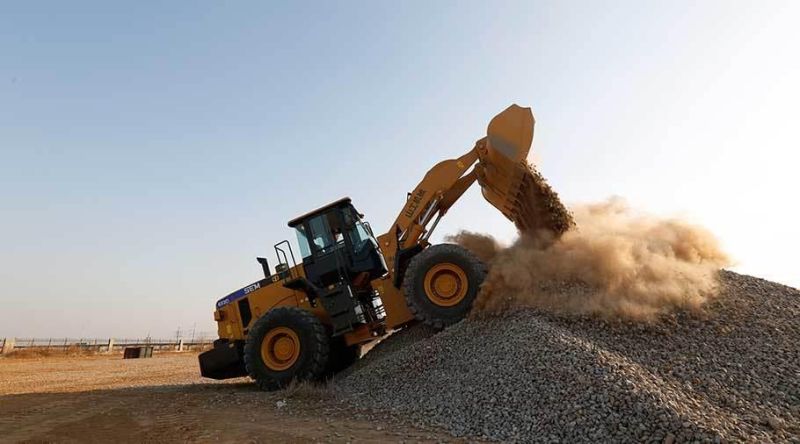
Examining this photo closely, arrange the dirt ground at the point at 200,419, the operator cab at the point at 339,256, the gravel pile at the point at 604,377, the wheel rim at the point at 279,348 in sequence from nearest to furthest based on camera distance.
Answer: the gravel pile at the point at 604,377, the dirt ground at the point at 200,419, the wheel rim at the point at 279,348, the operator cab at the point at 339,256

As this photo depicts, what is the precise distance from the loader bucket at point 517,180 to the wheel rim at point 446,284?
1795 millimetres

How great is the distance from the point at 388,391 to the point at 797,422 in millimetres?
5405

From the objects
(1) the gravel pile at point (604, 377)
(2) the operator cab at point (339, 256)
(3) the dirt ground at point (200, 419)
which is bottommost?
(1) the gravel pile at point (604, 377)

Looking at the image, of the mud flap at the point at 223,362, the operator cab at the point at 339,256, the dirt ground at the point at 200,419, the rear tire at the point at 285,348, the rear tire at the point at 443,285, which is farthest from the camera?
the mud flap at the point at 223,362

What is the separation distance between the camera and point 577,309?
8406mm

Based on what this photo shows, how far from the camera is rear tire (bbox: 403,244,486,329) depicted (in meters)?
9.25

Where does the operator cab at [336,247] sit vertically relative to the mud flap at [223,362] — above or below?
above

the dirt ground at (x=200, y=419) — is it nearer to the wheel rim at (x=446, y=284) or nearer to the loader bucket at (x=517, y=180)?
the wheel rim at (x=446, y=284)

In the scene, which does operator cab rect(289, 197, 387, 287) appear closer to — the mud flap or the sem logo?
the sem logo

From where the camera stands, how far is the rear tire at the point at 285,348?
967cm

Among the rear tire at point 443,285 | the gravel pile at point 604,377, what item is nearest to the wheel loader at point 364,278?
the rear tire at point 443,285

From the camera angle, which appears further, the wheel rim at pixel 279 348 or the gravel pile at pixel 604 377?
the wheel rim at pixel 279 348

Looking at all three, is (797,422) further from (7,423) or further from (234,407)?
(7,423)

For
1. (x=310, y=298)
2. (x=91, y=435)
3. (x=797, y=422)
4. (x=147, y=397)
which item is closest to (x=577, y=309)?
(x=797, y=422)
